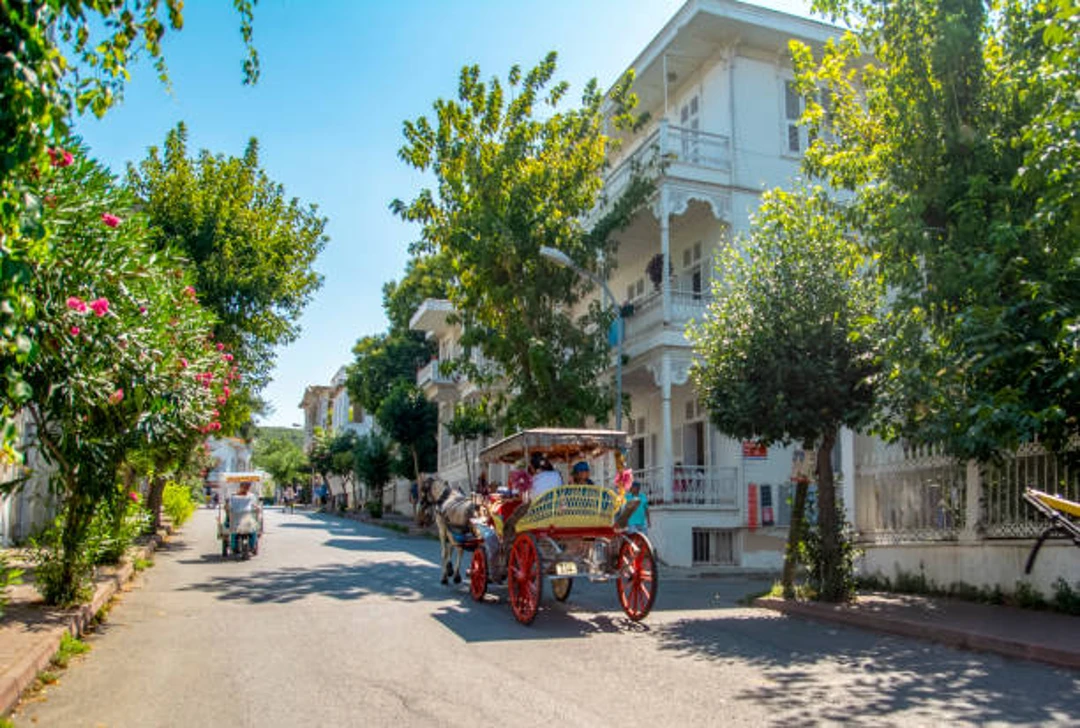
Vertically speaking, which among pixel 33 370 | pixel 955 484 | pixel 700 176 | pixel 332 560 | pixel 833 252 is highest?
pixel 700 176

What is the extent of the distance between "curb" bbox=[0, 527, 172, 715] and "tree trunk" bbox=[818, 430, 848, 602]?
896cm

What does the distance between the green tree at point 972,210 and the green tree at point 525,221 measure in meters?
8.90

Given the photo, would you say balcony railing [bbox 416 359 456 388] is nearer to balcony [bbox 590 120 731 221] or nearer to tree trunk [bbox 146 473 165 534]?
tree trunk [bbox 146 473 165 534]

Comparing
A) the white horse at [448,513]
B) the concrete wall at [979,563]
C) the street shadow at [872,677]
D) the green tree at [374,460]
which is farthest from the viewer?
the green tree at [374,460]

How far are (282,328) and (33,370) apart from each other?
45.9 ft

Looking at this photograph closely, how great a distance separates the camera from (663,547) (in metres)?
20.6

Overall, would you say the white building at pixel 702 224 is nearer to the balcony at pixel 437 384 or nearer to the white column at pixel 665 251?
the white column at pixel 665 251

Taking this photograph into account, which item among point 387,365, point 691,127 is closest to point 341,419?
point 387,365


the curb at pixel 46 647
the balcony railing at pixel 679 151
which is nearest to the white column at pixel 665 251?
the balcony railing at pixel 679 151

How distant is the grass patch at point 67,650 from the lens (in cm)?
801

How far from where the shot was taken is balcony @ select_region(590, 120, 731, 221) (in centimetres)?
2162

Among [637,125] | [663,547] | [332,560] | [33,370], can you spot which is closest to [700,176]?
[637,125]

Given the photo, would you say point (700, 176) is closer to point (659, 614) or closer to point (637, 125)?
point (637, 125)

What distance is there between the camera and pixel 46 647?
7.80 metres
